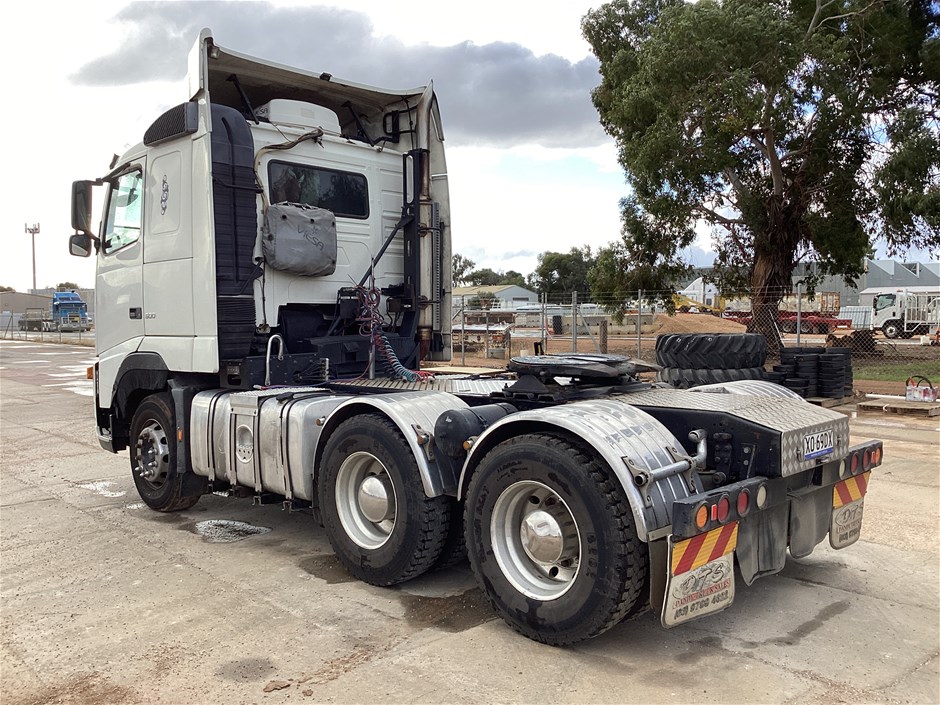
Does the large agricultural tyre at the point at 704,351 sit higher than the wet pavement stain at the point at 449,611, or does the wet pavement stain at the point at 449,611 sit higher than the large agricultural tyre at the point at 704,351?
the large agricultural tyre at the point at 704,351

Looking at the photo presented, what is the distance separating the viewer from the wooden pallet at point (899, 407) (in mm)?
13000

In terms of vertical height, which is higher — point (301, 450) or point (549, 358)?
point (549, 358)

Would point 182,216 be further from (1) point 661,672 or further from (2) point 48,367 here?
(2) point 48,367

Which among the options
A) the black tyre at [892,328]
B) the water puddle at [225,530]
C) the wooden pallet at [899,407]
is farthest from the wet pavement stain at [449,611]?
the black tyre at [892,328]

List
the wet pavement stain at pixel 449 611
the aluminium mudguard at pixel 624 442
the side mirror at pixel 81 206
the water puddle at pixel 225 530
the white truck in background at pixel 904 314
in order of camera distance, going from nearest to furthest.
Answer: the aluminium mudguard at pixel 624 442 → the wet pavement stain at pixel 449 611 → the water puddle at pixel 225 530 → the side mirror at pixel 81 206 → the white truck in background at pixel 904 314

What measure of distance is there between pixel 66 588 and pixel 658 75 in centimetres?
1950

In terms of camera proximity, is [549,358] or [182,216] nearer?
[549,358]

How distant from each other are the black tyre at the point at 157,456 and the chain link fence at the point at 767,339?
3418 mm

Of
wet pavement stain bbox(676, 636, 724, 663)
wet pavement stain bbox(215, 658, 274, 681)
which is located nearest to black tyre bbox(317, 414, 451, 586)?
wet pavement stain bbox(215, 658, 274, 681)

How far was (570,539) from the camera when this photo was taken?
4.26 m

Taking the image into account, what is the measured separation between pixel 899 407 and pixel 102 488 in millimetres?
12115

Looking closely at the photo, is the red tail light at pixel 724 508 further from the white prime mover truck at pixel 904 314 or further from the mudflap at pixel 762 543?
the white prime mover truck at pixel 904 314

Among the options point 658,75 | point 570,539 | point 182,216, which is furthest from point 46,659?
point 658,75

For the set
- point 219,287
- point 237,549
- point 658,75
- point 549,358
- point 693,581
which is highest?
point 658,75
